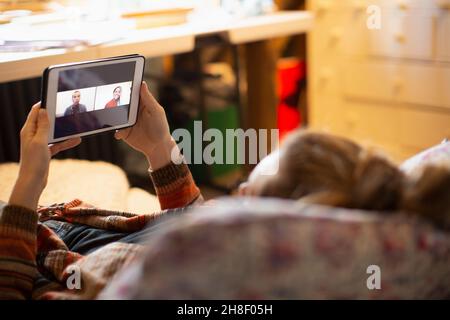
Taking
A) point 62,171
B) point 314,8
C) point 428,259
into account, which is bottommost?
point 62,171

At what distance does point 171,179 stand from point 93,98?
0.19 metres

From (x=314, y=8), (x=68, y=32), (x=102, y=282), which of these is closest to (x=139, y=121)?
(x=102, y=282)

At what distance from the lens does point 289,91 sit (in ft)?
9.39

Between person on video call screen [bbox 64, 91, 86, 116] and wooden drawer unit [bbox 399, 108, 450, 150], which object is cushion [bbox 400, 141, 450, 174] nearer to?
person on video call screen [bbox 64, 91, 86, 116]

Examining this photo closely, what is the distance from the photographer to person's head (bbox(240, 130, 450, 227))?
2.09ft

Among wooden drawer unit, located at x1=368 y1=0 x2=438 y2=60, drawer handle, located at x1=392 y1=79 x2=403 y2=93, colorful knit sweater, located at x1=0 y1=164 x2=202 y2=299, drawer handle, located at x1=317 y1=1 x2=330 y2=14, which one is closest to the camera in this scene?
colorful knit sweater, located at x1=0 y1=164 x2=202 y2=299

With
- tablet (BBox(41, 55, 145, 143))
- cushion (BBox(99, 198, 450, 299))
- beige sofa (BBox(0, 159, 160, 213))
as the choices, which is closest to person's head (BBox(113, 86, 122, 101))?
tablet (BBox(41, 55, 145, 143))

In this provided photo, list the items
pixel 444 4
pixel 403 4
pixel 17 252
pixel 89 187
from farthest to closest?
pixel 403 4, pixel 444 4, pixel 89 187, pixel 17 252

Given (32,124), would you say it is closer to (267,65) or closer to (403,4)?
(267,65)

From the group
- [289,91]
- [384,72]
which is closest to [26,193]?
[384,72]

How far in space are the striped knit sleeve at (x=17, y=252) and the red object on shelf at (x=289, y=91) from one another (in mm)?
2073

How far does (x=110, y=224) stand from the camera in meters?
0.98

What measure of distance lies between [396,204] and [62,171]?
1.08m
